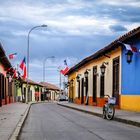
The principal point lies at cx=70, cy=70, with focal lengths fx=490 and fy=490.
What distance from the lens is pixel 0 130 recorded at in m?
15.6

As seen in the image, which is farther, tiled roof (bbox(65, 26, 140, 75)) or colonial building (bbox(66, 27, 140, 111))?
colonial building (bbox(66, 27, 140, 111))

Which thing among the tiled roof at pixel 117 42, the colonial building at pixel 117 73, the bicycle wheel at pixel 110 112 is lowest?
the bicycle wheel at pixel 110 112

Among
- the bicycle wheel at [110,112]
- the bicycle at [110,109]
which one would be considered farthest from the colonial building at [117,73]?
the bicycle wheel at [110,112]

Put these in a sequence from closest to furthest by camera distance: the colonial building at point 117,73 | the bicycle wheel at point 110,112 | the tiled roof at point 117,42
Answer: the bicycle wheel at point 110,112 < the tiled roof at point 117,42 < the colonial building at point 117,73

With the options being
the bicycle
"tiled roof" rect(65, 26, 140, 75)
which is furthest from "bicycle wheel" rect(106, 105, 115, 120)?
"tiled roof" rect(65, 26, 140, 75)

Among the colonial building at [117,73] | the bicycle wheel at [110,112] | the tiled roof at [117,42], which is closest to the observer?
the bicycle wheel at [110,112]

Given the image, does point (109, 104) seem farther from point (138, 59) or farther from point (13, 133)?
point (13, 133)

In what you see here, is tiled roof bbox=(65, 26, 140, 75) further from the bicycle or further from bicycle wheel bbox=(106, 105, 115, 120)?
bicycle wheel bbox=(106, 105, 115, 120)

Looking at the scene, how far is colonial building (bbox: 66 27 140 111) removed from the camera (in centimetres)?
2848

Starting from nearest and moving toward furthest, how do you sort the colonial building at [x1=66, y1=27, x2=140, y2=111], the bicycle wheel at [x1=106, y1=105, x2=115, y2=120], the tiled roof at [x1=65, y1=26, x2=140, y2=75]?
the bicycle wheel at [x1=106, y1=105, x2=115, y2=120]
the tiled roof at [x1=65, y1=26, x2=140, y2=75]
the colonial building at [x1=66, y1=27, x2=140, y2=111]

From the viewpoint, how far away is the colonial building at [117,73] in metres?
28.5

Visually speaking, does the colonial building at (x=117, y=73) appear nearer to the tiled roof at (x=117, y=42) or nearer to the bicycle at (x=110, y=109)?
the tiled roof at (x=117, y=42)

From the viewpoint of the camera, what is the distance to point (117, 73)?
3412 centimetres

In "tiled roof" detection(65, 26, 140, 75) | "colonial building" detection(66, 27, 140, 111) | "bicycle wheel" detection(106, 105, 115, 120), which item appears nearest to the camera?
"bicycle wheel" detection(106, 105, 115, 120)
